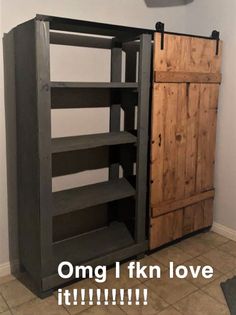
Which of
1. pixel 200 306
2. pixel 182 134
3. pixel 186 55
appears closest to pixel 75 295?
pixel 200 306

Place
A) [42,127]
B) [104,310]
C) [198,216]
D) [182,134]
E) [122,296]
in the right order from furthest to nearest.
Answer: [198,216] < [182,134] < [122,296] < [104,310] < [42,127]

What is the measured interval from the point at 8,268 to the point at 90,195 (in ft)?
2.53

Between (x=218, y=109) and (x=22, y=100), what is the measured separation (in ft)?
5.46

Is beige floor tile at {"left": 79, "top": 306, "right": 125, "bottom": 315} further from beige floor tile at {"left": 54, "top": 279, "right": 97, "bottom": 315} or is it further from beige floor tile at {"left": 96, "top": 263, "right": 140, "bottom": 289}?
beige floor tile at {"left": 96, "top": 263, "right": 140, "bottom": 289}

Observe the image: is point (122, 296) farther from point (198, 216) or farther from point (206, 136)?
point (206, 136)

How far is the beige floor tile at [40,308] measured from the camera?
83.7 inches

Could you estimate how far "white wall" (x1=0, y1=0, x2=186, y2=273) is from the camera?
227 centimetres

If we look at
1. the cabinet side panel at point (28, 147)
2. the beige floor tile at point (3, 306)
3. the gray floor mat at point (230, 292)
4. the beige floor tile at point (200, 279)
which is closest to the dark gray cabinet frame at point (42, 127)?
the cabinet side panel at point (28, 147)

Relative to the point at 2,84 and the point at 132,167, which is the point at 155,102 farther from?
the point at 2,84

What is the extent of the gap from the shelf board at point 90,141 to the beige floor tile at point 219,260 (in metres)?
1.08

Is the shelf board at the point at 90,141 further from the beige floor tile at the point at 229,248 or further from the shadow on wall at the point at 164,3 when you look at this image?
the beige floor tile at the point at 229,248

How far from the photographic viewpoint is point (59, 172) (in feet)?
8.63

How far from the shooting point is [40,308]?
2.16 m

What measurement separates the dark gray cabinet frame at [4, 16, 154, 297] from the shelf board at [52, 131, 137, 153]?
0.31 feet
